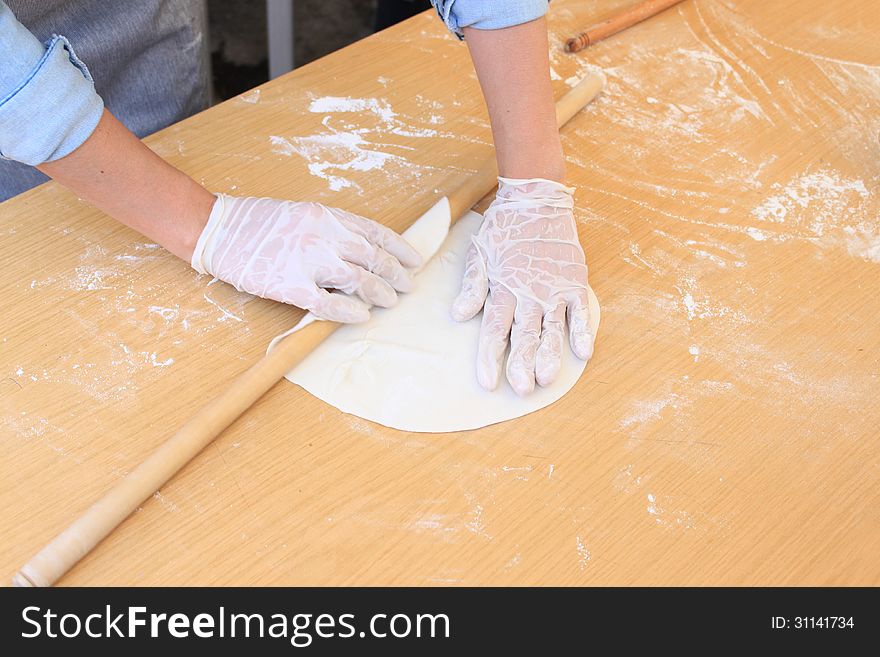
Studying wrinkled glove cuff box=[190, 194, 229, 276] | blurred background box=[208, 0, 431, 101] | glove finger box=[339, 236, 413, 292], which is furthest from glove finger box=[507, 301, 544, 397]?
blurred background box=[208, 0, 431, 101]

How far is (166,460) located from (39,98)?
1.60ft

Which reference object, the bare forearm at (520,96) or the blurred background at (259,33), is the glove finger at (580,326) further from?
the blurred background at (259,33)

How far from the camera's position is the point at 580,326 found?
3.77 feet

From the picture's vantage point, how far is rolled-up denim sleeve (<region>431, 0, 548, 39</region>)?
Result: 125 cm

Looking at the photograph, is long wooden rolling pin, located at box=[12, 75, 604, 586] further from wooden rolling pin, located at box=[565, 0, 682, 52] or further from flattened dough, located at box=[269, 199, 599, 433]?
wooden rolling pin, located at box=[565, 0, 682, 52]

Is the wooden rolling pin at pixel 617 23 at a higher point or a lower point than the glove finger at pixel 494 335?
higher

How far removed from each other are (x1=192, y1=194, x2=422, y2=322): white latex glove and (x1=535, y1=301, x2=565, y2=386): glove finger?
234 millimetres

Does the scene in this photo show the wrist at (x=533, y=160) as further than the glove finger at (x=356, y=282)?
Yes

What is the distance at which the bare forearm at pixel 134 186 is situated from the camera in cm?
108

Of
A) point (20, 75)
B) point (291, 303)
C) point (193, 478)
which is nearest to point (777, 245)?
point (291, 303)

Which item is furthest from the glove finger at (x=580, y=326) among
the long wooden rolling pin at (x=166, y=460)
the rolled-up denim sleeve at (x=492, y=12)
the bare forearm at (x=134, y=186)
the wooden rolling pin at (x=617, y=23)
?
the wooden rolling pin at (x=617, y=23)

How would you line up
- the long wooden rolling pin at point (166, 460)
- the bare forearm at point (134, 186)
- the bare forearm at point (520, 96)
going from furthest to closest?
the bare forearm at point (520, 96)
the bare forearm at point (134, 186)
the long wooden rolling pin at point (166, 460)

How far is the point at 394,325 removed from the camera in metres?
1.18

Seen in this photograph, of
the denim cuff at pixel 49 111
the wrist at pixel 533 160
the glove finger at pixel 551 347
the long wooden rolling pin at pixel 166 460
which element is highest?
the denim cuff at pixel 49 111
